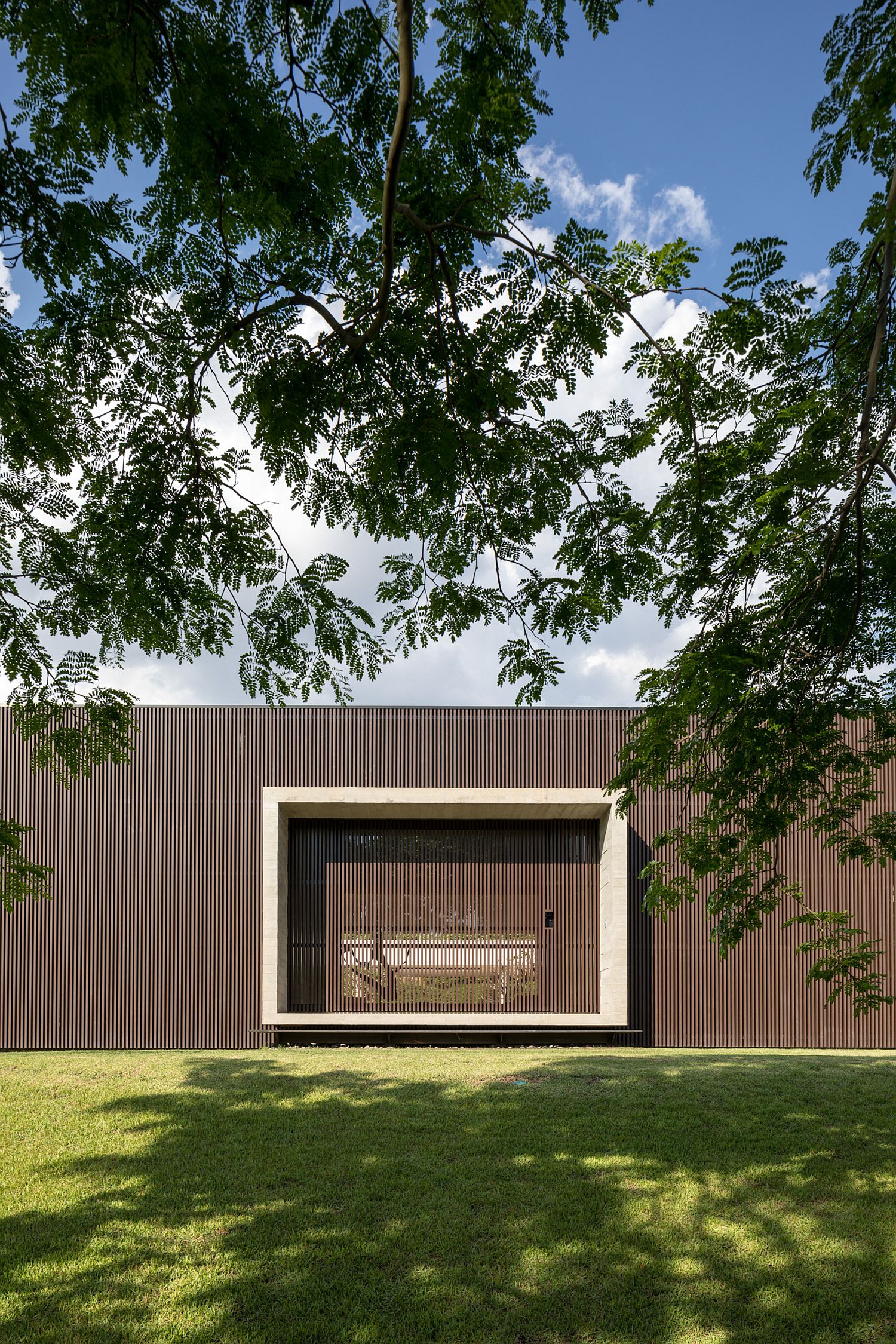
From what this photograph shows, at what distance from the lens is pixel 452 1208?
547 centimetres

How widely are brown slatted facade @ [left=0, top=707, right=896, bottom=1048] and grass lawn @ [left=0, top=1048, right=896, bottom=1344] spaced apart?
4373mm

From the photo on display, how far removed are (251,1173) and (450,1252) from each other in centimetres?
169

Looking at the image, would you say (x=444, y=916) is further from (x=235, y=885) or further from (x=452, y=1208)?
(x=452, y=1208)

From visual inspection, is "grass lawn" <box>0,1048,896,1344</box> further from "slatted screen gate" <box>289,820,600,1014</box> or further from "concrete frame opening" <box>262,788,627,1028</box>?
"slatted screen gate" <box>289,820,600,1014</box>

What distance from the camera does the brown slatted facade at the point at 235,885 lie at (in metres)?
13.0

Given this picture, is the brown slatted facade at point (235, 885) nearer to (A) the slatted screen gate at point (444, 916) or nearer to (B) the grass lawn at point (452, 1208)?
(A) the slatted screen gate at point (444, 916)

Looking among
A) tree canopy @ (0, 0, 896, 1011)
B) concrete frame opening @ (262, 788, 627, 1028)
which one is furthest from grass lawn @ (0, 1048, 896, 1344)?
concrete frame opening @ (262, 788, 627, 1028)

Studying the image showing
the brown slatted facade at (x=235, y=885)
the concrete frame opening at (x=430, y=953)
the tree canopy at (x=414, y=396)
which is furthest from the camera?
the brown slatted facade at (x=235, y=885)

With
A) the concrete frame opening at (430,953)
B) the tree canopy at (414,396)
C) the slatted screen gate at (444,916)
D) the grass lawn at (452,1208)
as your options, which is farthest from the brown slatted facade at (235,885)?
the tree canopy at (414,396)

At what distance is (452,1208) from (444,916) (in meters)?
7.76

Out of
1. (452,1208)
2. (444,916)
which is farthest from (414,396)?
(444,916)

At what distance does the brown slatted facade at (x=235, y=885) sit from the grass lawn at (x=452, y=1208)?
14.3 ft

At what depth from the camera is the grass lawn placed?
440 cm

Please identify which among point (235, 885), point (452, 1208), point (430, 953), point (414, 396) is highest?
point (414, 396)
